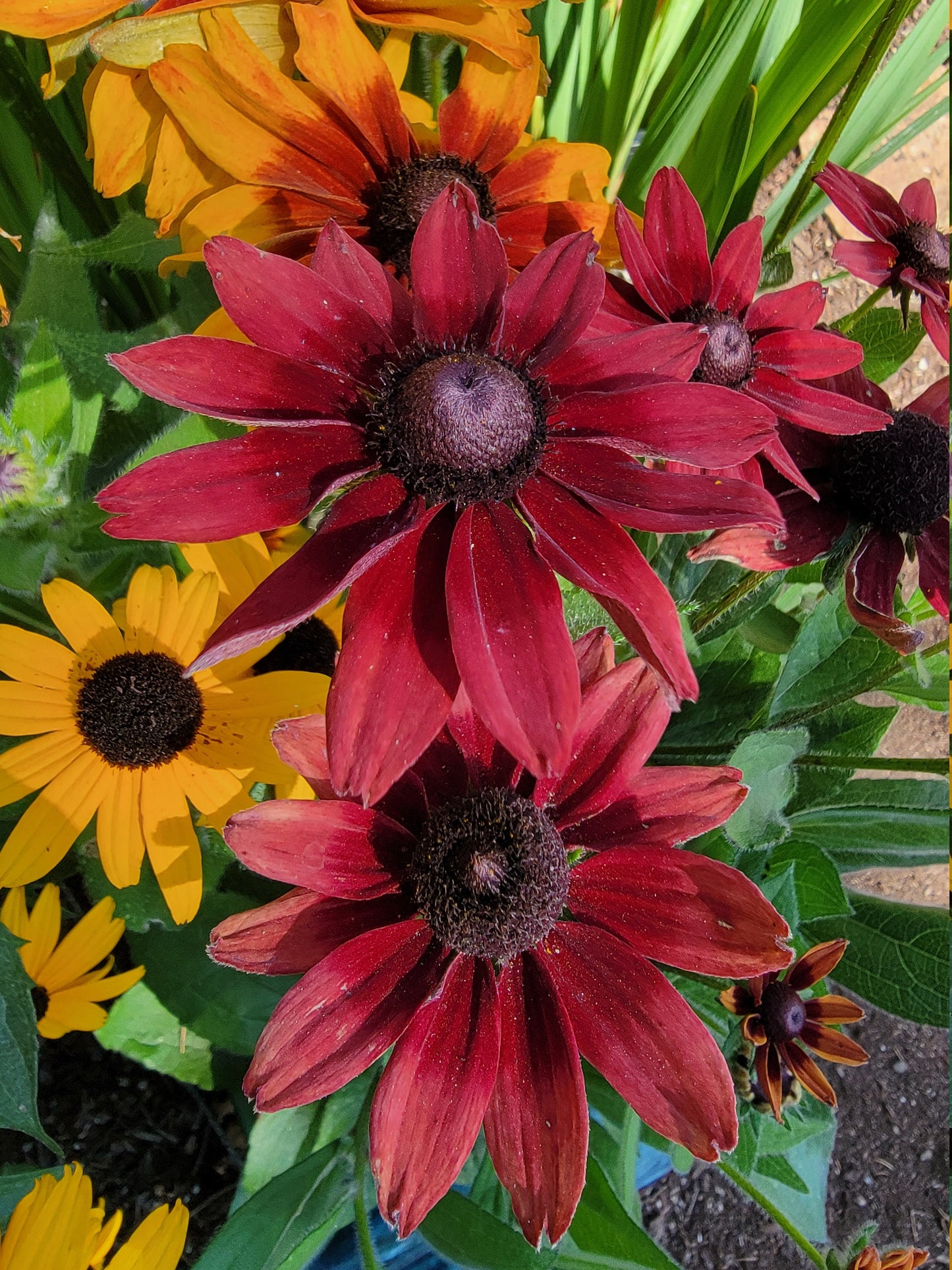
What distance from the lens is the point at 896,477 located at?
0.59 m

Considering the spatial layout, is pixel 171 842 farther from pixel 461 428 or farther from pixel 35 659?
pixel 461 428

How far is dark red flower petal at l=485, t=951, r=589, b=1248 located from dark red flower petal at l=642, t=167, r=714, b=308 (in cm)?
39

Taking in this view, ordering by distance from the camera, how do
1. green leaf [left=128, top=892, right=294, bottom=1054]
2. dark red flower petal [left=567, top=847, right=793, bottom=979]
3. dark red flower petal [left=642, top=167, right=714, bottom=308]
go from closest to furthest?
dark red flower petal [left=567, top=847, right=793, bottom=979]
dark red flower petal [left=642, top=167, right=714, bottom=308]
green leaf [left=128, top=892, right=294, bottom=1054]

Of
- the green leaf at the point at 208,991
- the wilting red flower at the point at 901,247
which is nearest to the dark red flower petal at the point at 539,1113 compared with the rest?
the green leaf at the point at 208,991

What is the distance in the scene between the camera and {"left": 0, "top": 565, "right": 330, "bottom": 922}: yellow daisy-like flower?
611 mm

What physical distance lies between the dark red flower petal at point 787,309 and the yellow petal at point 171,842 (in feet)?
1.50

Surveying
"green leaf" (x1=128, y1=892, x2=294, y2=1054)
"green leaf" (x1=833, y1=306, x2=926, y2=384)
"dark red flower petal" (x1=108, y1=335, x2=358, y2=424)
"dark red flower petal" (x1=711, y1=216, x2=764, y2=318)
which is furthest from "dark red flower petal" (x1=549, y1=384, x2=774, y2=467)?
"green leaf" (x1=128, y1=892, x2=294, y2=1054)

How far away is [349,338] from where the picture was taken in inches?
16.4

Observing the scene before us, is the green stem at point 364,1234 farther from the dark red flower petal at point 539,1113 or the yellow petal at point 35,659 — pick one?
the yellow petal at point 35,659

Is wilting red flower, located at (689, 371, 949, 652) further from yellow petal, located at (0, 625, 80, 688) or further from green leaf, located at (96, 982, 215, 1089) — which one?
green leaf, located at (96, 982, 215, 1089)

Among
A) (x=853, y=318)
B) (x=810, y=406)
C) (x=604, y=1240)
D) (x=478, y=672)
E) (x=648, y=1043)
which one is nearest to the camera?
(x=478, y=672)

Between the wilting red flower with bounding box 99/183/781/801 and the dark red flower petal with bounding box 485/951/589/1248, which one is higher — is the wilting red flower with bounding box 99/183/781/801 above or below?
above

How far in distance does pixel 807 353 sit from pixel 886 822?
1.17ft

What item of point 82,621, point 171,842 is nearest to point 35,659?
point 82,621
